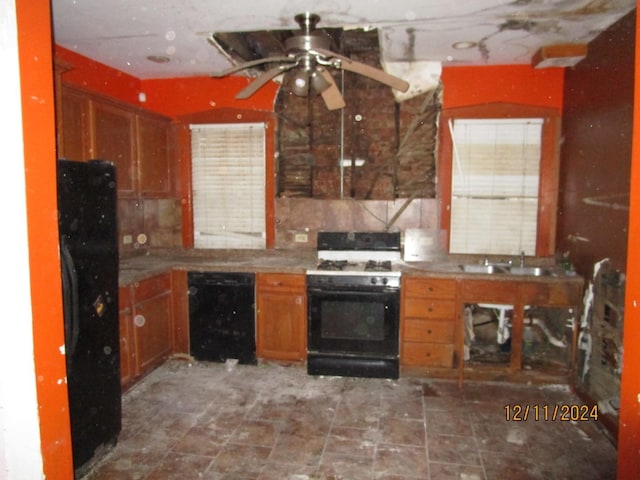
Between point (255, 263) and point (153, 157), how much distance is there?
1479 millimetres

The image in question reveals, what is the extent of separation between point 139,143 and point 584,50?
3871mm

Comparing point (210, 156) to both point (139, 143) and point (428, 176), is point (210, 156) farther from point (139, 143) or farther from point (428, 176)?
point (428, 176)

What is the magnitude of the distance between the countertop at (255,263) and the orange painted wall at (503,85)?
1500 mm

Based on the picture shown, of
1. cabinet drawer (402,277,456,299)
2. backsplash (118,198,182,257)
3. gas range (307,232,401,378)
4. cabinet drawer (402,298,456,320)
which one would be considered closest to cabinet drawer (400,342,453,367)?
gas range (307,232,401,378)

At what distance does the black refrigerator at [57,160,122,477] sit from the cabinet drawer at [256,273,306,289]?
4.68ft

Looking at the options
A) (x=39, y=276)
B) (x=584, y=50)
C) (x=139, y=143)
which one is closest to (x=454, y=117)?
(x=584, y=50)

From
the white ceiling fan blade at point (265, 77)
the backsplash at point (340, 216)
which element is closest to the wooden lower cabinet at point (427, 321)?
the backsplash at point (340, 216)

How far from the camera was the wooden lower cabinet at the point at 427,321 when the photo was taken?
3.60m

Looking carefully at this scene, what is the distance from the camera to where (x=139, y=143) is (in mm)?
3959

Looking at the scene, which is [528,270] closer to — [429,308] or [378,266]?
[429,308]

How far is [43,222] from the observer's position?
1.52 m

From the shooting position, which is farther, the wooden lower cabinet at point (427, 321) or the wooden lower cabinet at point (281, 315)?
the wooden lower cabinet at point (281, 315)

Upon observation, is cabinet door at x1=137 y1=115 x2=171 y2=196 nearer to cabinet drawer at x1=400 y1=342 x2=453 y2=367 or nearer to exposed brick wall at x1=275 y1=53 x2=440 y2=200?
exposed brick wall at x1=275 y1=53 x2=440 y2=200

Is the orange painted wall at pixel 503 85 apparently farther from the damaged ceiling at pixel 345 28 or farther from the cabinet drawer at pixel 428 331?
the cabinet drawer at pixel 428 331
